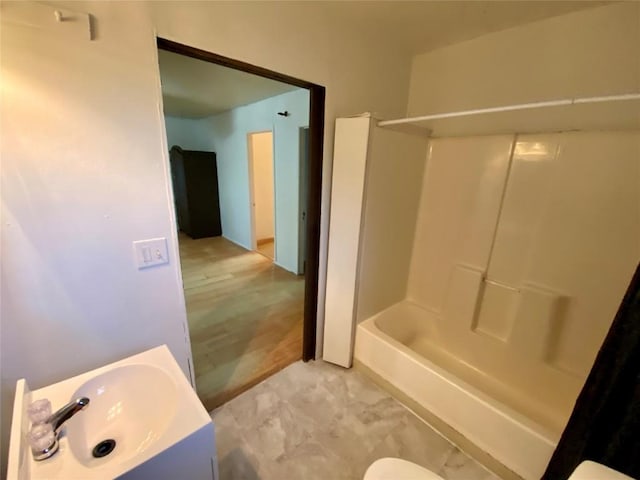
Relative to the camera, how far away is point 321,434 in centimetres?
162

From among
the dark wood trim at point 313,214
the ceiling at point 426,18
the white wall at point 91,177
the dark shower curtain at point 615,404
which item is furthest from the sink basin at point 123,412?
the ceiling at point 426,18

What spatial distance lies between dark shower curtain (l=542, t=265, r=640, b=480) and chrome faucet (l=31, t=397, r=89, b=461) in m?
1.81

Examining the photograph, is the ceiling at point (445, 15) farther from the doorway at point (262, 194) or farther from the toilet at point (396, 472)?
the doorway at point (262, 194)

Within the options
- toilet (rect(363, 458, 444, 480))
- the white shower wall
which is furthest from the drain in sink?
the white shower wall

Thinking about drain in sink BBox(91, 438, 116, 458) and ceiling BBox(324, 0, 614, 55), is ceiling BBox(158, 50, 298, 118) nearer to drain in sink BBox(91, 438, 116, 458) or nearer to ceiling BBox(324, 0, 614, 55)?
ceiling BBox(324, 0, 614, 55)

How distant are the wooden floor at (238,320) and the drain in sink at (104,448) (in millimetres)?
905

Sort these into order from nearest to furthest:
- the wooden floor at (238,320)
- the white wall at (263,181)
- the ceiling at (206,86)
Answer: the wooden floor at (238,320), the ceiling at (206,86), the white wall at (263,181)

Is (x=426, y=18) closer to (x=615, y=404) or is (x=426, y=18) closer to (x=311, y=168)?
(x=311, y=168)

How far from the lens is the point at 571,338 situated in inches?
66.2

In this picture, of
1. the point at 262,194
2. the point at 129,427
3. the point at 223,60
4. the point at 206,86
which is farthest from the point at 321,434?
the point at 262,194

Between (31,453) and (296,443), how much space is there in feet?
3.91

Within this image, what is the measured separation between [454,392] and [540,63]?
201 cm

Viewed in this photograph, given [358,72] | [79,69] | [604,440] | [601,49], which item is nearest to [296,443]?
[604,440]

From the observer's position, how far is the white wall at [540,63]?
1413 millimetres
